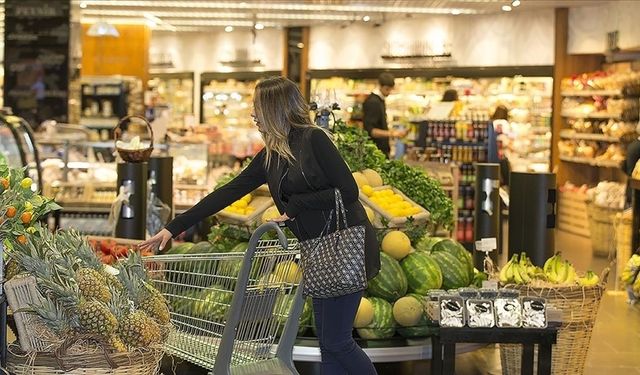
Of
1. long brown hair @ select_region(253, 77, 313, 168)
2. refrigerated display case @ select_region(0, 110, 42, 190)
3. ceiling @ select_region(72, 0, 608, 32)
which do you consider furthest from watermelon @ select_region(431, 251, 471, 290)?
ceiling @ select_region(72, 0, 608, 32)

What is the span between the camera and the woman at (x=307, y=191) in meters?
4.78

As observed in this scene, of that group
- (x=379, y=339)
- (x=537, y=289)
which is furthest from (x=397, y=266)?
(x=537, y=289)

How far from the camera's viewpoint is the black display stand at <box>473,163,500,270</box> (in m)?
8.88

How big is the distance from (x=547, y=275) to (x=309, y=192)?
1822 mm

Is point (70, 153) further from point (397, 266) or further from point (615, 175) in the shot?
point (615, 175)

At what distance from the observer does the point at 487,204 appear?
29.3 ft

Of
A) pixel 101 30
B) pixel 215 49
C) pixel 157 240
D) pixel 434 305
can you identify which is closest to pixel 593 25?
pixel 101 30

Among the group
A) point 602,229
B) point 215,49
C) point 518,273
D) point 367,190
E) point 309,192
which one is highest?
point 215,49

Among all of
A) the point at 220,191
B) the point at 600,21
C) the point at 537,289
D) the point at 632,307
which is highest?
the point at 600,21

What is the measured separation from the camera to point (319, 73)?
2325 cm

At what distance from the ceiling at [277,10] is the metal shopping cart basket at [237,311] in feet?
37.2

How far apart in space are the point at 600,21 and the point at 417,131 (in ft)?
16.9

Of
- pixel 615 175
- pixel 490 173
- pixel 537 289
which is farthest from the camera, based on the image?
pixel 615 175

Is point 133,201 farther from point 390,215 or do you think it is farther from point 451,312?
point 451,312
